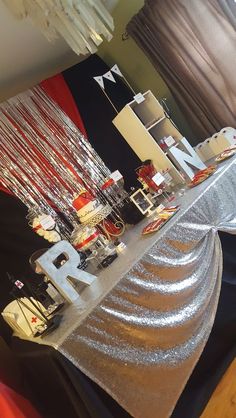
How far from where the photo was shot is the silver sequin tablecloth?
122 centimetres

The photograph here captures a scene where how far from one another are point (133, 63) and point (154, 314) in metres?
2.11

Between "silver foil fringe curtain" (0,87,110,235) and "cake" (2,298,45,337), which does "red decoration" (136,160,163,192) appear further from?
"cake" (2,298,45,337)

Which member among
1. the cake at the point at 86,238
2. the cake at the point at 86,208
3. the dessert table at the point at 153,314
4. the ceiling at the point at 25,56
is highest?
the ceiling at the point at 25,56

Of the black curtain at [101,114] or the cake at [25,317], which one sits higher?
the black curtain at [101,114]

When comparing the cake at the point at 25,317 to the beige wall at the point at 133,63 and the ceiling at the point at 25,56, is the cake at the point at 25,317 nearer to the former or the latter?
the ceiling at the point at 25,56

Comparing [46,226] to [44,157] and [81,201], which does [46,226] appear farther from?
[44,157]

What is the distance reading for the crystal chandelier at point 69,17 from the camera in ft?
4.60

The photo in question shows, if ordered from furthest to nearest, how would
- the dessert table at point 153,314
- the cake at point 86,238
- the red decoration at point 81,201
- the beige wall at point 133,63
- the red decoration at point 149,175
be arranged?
the beige wall at point 133,63
the red decoration at point 149,175
the red decoration at point 81,201
the cake at point 86,238
the dessert table at point 153,314

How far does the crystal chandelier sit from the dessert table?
0.85 meters

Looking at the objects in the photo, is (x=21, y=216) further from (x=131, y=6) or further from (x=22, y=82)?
(x=131, y=6)

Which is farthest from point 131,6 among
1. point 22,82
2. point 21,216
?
point 21,216

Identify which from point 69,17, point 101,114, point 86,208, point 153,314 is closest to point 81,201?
point 86,208

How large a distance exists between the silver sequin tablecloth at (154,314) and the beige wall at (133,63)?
3.83 feet

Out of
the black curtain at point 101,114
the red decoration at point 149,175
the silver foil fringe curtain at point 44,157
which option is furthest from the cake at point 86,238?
the black curtain at point 101,114
